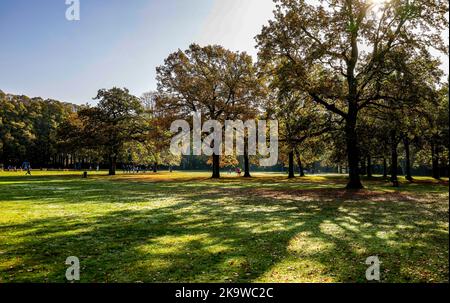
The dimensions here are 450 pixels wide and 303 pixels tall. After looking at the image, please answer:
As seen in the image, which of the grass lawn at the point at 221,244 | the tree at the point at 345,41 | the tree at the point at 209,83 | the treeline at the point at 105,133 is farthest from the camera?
the treeline at the point at 105,133

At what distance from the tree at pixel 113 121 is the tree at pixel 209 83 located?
15303mm

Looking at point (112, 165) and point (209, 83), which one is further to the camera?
point (112, 165)

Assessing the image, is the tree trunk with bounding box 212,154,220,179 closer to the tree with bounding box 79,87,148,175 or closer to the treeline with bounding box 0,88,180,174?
the treeline with bounding box 0,88,180,174

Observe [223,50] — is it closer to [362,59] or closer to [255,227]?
[362,59]

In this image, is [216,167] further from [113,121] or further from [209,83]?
[113,121]

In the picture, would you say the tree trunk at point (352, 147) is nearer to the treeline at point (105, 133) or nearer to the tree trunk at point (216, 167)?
the tree trunk at point (216, 167)

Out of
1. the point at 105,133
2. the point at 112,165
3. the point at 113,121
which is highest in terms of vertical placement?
the point at 113,121

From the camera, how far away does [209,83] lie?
45844mm

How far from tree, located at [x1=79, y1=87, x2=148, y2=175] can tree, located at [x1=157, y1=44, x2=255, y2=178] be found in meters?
15.3

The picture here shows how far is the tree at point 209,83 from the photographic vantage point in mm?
45062

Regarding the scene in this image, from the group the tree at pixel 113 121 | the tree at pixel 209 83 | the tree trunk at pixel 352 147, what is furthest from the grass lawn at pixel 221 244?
the tree at pixel 113 121

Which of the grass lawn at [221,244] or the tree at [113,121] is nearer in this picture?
the grass lawn at [221,244]

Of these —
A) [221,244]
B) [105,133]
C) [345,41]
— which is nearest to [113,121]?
[105,133]

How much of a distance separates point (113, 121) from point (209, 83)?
23.0 m
